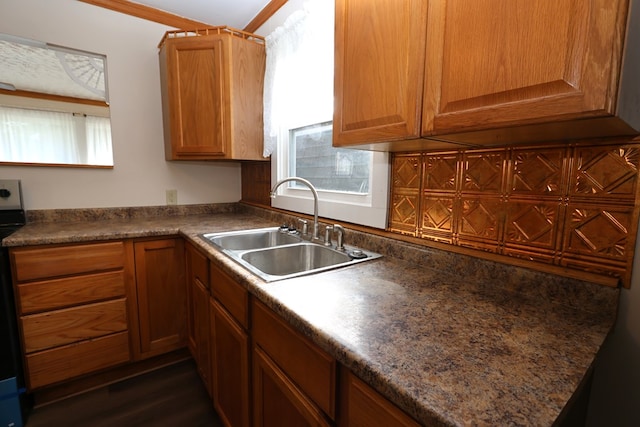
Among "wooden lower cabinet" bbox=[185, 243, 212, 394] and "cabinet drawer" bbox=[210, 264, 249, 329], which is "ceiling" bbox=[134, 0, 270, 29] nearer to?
"wooden lower cabinet" bbox=[185, 243, 212, 394]

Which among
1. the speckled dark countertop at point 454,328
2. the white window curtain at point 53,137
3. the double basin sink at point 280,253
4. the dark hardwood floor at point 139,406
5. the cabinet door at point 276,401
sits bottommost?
the dark hardwood floor at point 139,406

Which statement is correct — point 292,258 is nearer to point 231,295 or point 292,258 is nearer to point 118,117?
point 231,295

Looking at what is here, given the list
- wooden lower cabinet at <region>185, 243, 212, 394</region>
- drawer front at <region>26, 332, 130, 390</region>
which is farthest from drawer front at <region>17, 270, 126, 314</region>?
wooden lower cabinet at <region>185, 243, 212, 394</region>

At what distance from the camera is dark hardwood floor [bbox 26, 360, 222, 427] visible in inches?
57.9

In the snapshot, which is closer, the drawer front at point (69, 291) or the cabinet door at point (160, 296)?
the drawer front at point (69, 291)

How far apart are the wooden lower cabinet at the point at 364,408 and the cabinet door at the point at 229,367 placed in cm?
52

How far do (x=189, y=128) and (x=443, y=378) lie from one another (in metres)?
2.03

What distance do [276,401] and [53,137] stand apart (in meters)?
2.10

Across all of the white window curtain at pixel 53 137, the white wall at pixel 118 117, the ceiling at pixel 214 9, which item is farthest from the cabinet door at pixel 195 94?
the white window curtain at pixel 53 137

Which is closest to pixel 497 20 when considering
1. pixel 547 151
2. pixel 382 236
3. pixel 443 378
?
pixel 547 151

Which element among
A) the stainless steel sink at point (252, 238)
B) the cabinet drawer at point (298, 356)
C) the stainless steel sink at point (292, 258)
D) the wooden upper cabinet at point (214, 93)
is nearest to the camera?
the cabinet drawer at point (298, 356)

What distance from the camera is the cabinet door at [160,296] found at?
5.82 ft

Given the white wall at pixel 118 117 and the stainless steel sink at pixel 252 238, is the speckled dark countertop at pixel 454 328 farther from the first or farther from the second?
the white wall at pixel 118 117

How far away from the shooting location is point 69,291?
1575 mm
